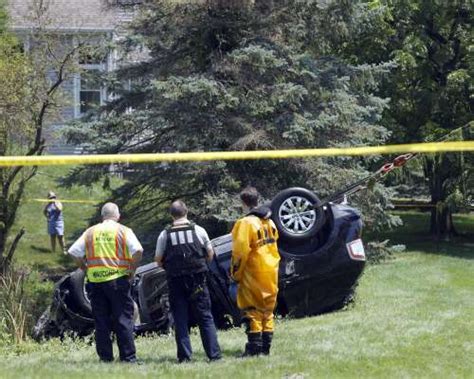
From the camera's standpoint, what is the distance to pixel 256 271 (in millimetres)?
8156

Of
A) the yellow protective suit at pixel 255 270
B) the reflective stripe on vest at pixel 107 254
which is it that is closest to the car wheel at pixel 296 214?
the yellow protective suit at pixel 255 270

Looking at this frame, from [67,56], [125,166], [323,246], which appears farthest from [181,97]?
[323,246]

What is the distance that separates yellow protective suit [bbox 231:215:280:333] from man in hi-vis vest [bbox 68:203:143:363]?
917mm

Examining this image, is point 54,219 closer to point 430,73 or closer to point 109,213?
point 430,73

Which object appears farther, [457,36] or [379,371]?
[457,36]

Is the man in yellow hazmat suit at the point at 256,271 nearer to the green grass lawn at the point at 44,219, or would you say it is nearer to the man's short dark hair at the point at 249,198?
the man's short dark hair at the point at 249,198

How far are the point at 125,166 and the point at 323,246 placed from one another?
8867mm

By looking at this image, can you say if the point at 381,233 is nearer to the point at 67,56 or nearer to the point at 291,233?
the point at 67,56

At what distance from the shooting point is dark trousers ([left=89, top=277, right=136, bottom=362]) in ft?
27.1

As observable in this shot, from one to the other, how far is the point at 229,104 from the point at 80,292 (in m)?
7.40

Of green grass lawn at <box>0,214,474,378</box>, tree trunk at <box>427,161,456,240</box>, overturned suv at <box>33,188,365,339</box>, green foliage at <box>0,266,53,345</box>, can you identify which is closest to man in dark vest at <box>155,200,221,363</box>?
green grass lawn at <box>0,214,474,378</box>

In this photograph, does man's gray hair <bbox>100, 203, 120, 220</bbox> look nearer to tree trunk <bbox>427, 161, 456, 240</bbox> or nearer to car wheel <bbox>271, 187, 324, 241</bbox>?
car wheel <bbox>271, 187, 324, 241</bbox>

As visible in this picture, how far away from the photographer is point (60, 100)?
19.9 metres

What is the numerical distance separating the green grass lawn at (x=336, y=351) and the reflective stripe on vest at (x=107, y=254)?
2.70 ft
